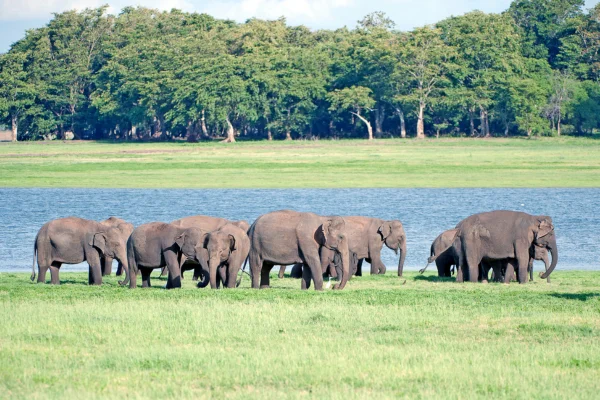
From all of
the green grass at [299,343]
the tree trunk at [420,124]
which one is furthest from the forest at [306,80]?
the green grass at [299,343]

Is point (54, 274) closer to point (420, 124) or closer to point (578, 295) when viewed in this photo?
point (578, 295)

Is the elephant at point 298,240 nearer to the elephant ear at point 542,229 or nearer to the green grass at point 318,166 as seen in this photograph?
the elephant ear at point 542,229

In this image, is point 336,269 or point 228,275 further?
point 336,269

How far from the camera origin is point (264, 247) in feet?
61.2

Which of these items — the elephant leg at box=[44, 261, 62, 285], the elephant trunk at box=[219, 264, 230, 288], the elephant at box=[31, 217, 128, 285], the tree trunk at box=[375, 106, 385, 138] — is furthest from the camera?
the tree trunk at box=[375, 106, 385, 138]

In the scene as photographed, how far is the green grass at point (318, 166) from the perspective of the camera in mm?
51062

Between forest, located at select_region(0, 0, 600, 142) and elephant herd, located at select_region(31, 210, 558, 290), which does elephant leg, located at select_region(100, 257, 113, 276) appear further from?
forest, located at select_region(0, 0, 600, 142)

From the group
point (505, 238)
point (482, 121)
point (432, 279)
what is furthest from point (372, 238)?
point (482, 121)

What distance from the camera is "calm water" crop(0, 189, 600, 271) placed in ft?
101

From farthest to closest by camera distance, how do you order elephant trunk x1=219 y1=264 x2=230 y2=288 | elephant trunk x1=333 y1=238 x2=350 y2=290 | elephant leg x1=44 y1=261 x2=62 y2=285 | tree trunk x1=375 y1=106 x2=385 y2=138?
tree trunk x1=375 y1=106 x2=385 y2=138 < elephant leg x1=44 y1=261 x2=62 y2=285 < elephant trunk x1=219 y1=264 x2=230 y2=288 < elephant trunk x1=333 y1=238 x2=350 y2=290

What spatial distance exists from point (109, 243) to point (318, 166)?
39879 mm

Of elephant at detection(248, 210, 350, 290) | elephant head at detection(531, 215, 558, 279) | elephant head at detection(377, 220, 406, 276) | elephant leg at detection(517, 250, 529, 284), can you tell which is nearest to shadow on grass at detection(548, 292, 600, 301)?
elephant head at detection(531, 215, 558, 279)

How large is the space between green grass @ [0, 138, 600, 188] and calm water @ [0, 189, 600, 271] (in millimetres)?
3055

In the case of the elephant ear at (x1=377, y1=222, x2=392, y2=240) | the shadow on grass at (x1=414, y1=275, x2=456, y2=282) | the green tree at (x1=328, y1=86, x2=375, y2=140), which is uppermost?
the green tree at (x1=328, y1=86, x2=375, y2=140)
